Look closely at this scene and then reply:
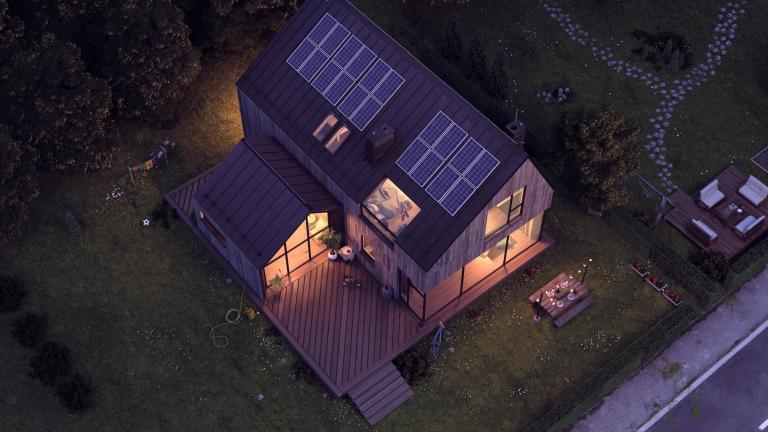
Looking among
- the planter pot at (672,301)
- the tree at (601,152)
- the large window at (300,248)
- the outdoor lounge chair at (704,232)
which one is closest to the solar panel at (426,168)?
the large window at (300,248)

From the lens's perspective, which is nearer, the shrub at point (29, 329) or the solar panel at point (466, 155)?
the solar panel at point (466, 155)

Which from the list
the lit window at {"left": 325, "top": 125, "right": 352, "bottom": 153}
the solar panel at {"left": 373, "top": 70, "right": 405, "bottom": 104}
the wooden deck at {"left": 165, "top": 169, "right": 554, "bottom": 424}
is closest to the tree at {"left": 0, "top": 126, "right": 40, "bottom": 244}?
the wooden deck at {"left": 165, "top": 169, "right": 554, "bottom": 424}

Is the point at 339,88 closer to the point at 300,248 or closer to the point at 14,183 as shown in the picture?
the point at 300,248

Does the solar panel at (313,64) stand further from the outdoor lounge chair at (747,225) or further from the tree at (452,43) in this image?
the outdoor lounge chair at (747,225)

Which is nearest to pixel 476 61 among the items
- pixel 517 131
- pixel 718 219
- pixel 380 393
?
pixel 517 131

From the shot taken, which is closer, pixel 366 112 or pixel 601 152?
pixel 366 112

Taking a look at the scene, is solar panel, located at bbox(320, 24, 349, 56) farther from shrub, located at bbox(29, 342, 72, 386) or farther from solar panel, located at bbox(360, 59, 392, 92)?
shrub, located at bbox(29, 342, 72, 386)
